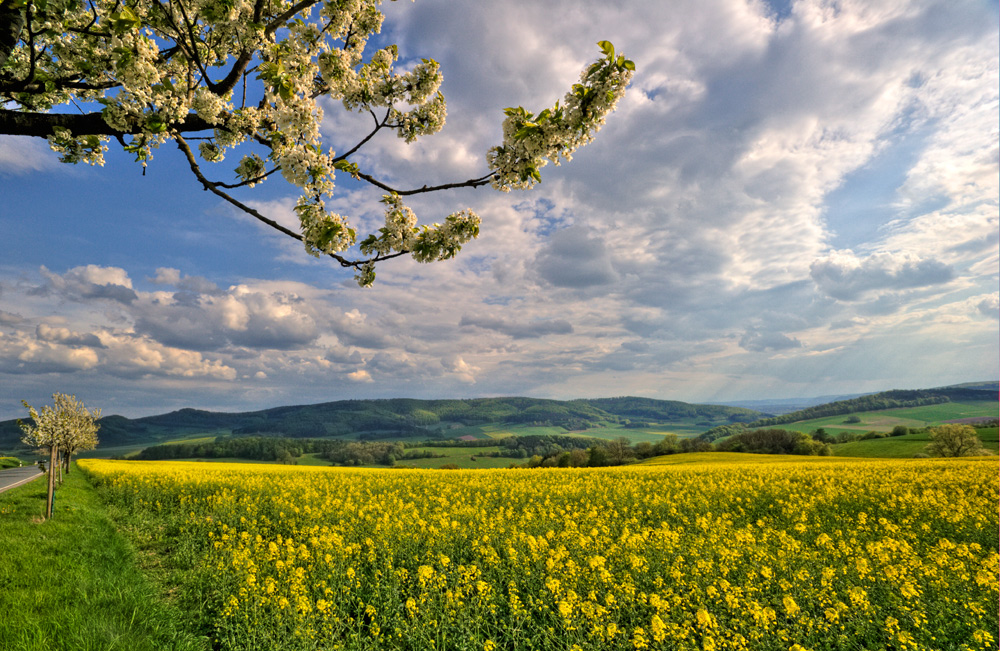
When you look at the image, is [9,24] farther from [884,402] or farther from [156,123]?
[884,402]

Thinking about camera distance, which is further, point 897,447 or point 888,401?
point 888,401

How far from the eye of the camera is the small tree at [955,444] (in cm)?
4228

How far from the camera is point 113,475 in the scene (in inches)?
857

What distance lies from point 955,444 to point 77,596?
66.0m

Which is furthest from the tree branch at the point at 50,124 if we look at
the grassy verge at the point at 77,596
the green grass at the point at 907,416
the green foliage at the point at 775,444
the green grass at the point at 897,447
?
the green grass at the point at 907,416

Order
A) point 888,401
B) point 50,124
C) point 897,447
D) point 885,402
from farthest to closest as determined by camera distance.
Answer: point 888,401
point 885,402
point 897,447
point 50,124

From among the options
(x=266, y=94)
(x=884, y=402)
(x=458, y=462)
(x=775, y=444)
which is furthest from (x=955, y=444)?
(x=884, y=402)

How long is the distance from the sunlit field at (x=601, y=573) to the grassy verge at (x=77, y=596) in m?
0.77

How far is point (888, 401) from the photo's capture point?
158125 millimetres

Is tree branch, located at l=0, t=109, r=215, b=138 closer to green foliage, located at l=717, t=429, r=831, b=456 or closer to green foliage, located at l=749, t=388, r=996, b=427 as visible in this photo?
green foliage, located at l=717, t=429, r=831, b=456

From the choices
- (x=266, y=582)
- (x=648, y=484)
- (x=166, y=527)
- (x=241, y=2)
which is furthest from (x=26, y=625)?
(x=648, y=484)

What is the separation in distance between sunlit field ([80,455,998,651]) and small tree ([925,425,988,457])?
145 feet

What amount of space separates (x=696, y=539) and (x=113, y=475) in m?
28.3

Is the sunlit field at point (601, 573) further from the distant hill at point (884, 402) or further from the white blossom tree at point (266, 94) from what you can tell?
the distant hill at point (884, 402)
